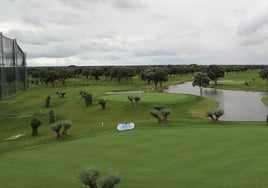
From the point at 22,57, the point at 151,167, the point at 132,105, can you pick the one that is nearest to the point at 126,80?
the point at 22,57

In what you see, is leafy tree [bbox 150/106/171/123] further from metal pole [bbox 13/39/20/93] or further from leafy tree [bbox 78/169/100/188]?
metal pole [bbox 13/39/20/93]

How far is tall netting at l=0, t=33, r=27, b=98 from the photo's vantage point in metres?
113

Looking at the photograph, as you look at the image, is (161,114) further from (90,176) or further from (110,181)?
(110,181)

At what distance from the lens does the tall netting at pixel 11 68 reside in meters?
113

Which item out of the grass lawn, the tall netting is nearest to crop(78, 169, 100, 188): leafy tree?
the grass lawn

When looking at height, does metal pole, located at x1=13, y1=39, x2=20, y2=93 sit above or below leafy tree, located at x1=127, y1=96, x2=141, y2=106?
above

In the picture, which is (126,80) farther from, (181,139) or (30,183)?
(30,183)

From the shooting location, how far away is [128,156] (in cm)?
2956

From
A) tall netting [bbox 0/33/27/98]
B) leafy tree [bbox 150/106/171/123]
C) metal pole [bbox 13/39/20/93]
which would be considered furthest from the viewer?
metal pole [bbox 13/39/20/93]

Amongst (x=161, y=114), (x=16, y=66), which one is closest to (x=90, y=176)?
(x=161, y=114)

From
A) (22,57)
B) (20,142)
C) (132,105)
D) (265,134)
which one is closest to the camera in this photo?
(265,134)

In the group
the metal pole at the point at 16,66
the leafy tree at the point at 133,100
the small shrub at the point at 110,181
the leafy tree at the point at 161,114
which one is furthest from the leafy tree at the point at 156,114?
the metal pole at the point at 16,66

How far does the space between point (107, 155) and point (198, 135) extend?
10.8m

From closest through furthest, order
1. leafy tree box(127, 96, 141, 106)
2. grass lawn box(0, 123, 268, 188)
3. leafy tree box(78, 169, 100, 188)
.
→ 1. leafy tree box(78, 169, 100, 188)
2. grass lawn box(0, 123, 268, 188)
3. leafy tree box(127, 96, 141, 106)
